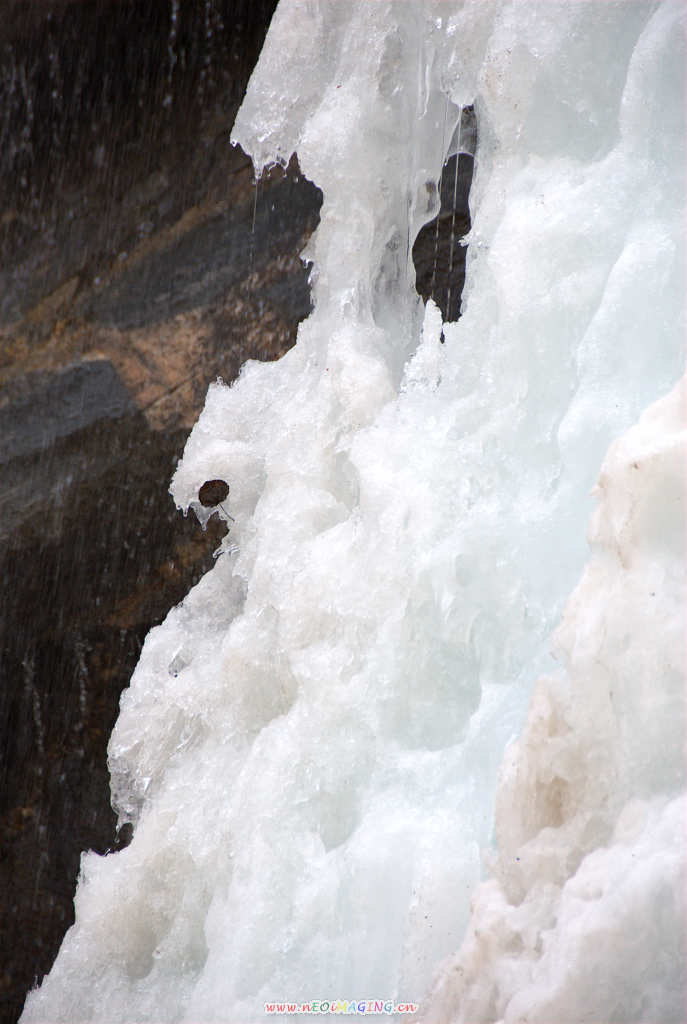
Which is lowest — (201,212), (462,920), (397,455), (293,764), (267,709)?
(462,920)

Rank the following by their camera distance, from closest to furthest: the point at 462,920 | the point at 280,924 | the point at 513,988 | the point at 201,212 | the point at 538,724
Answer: the point at 513,988
the point at 538,724
the point at 462,920
the point at 280,924
the point at 201,212

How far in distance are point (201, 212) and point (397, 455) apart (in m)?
2.10

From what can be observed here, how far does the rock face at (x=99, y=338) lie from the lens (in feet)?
11.9

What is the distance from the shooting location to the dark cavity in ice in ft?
11.1

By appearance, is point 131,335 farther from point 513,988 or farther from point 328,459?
point 513,988

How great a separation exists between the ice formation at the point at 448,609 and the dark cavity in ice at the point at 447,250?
1.68 feet

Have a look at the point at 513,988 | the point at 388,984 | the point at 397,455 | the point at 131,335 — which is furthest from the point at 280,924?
the point at 131,335

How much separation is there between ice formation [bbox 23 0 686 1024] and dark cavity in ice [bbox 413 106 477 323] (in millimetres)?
511

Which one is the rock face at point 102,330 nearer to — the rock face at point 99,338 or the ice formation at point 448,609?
the rock face at point 99,338

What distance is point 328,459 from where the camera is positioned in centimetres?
267

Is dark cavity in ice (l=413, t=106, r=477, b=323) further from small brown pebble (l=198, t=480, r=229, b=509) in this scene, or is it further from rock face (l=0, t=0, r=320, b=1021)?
small brown pebble (l=198, t=480, r=229, b=509)

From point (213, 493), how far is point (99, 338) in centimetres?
119

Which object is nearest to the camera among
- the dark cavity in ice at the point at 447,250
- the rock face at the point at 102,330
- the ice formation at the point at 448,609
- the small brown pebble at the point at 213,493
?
the ice formation at the point at 448,609

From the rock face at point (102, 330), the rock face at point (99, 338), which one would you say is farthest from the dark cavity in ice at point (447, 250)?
the rock face at point (99, 338)
